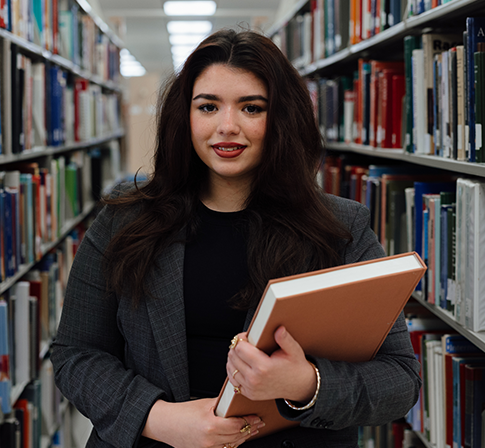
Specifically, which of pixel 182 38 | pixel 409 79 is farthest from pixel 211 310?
pixel 182 38

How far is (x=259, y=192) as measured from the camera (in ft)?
3.92

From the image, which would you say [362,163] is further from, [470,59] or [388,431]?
[470,59]

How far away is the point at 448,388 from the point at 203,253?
75 centimetres

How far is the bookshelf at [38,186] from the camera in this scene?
6.20ft

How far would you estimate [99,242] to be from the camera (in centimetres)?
115

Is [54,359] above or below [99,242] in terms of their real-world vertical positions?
below

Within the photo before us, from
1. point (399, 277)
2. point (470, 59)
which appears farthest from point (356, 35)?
point (399, 277)

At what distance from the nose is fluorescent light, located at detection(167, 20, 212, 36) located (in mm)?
Answer: 6764

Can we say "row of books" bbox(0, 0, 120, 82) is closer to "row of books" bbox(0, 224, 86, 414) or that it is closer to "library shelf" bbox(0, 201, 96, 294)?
"library shelf" bbox(0, 201, 96, 294)

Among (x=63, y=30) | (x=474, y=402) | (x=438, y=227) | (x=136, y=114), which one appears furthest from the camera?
(x=136, y=114)

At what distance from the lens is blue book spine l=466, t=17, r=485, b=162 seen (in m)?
1.17

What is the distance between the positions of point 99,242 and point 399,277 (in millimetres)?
632

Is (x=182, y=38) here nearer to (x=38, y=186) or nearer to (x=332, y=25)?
(x=332, y=25)

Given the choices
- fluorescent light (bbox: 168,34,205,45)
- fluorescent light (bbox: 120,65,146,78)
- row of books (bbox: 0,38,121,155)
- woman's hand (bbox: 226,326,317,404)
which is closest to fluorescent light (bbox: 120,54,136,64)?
fluorescent light (bbox: 120,65,146,78)
